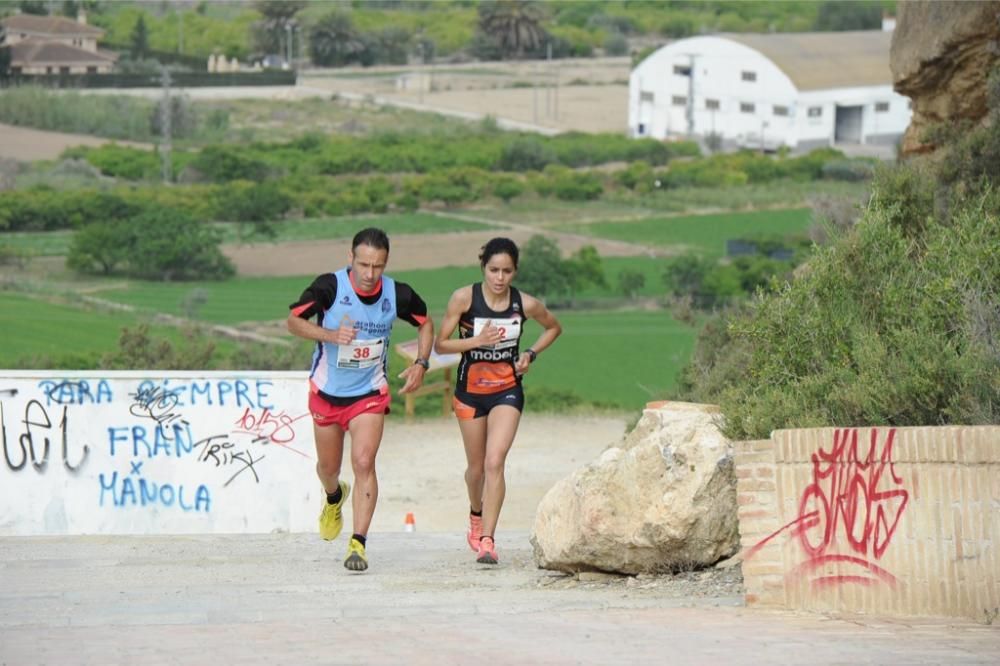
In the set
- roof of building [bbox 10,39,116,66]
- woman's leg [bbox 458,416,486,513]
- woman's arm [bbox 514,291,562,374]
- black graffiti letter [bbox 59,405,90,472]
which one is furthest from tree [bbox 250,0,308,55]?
woman's leg [bbox 458,416,486,513]

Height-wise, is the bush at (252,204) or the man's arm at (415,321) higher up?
the man's arm at (415,321)

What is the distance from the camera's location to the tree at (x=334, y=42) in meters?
128

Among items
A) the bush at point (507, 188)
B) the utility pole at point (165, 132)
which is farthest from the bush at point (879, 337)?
the utility pole at point (165, 132)

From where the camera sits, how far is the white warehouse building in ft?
311

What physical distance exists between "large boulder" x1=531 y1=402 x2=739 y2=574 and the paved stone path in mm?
183

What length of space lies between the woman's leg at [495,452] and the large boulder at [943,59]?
8.14 meters

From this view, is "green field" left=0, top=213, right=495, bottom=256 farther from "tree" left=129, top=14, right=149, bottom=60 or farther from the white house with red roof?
"tree" left=129, top=14, right=149, bottom=60

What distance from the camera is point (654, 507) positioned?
9891 mm

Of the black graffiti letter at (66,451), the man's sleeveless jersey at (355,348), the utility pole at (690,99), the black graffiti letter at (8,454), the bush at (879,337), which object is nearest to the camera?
the bush at (879,337)

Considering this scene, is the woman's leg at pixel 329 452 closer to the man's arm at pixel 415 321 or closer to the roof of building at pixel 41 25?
the man's arm at pixel 415 321

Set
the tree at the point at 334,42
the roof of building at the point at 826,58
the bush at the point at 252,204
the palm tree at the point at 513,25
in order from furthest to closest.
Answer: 1. the palm tree at the point at 513,25
2. the tree at the point at 334,42
3. the roof of building at the point at 826,58
4. the bush at the point at 252,204

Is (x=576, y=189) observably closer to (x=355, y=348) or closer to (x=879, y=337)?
(x=879, y=337)

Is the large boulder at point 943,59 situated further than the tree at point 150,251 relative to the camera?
No

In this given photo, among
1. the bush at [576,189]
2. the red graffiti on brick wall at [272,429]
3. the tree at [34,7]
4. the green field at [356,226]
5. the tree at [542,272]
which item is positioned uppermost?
the tree at [34,7]
